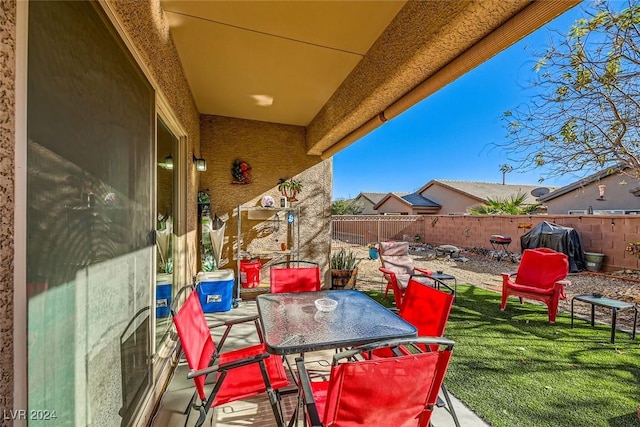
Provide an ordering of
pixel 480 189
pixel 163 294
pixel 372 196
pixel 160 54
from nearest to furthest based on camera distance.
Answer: pixel 160 54
pixel 163 294
pixel 480 189
pixel 372 196

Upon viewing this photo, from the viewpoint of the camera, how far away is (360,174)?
34406mm

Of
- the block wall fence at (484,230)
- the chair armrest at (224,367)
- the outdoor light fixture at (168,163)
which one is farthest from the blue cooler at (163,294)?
the block wall fence at (484,230)

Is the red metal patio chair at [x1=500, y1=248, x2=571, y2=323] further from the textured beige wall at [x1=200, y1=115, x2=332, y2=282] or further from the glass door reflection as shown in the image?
the glass door reflection

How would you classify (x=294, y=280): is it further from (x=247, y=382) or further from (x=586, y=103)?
(x=586, y=103)

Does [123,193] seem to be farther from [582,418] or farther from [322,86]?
[582,418]

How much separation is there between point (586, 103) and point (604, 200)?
11798 millimetres

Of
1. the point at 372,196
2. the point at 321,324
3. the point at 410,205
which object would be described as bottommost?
the point at 321,324

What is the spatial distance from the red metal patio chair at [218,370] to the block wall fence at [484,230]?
6769 millimetres

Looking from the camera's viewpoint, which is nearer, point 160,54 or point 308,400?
point 308,400

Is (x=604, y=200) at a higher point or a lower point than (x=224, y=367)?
higher

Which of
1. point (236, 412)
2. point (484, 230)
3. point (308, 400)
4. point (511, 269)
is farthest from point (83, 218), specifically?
point (484, 230)

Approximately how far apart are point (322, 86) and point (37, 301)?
412 centimetres

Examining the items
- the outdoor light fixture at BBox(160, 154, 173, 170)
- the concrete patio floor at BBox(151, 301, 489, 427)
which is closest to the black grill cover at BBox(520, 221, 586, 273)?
the concrete patio floor at BBox(151, 301, 489, 427)

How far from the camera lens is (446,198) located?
21.9m
